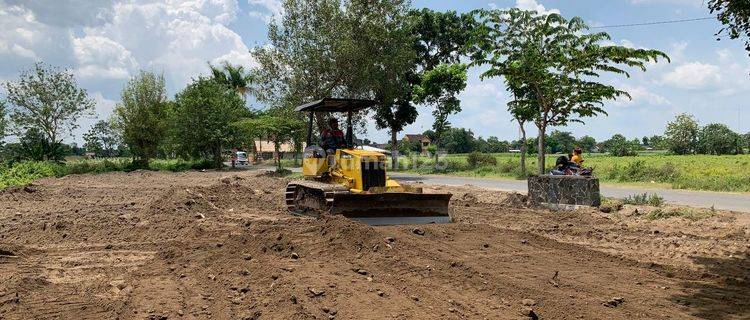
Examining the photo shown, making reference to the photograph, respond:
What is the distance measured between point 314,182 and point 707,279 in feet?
26.3

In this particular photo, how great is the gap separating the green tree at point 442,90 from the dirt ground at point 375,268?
2181cm

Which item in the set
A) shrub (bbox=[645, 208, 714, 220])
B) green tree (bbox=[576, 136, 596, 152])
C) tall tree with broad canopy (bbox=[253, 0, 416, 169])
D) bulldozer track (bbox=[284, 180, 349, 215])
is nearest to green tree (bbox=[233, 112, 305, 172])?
tall tree with broad canopy (bbox=[253, 0, 416, 169])

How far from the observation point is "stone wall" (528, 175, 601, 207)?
47.6ft

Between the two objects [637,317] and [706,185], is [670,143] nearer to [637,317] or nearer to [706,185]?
[706,185]

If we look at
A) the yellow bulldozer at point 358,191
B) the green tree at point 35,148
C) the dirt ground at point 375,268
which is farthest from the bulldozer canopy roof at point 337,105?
the green tree at point 35,148

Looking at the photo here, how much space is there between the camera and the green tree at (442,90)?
3481cm

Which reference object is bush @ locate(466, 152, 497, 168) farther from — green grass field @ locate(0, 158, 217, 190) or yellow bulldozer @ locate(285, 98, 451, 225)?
yellow bulldozer @ locate(285, 98, 451, 225)

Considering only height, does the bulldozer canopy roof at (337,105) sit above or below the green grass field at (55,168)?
above

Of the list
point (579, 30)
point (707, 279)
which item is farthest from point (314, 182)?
point (579, 30)

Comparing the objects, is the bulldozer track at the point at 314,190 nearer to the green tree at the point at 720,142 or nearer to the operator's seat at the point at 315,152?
the operator's seat at the point at 315,152

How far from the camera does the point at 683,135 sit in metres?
73.0

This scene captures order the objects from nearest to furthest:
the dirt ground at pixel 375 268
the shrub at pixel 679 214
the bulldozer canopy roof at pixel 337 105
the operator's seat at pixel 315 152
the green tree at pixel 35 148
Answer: the dirt ground at pixel 375 268 < the shrub at pixel 679 214 < the bulldozer canopy roof at pixel 337 105 < the operator's seat at pixel 315 152 < the green tree at pixel 35 148

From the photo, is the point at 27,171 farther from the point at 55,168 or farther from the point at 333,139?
the point at 333,139

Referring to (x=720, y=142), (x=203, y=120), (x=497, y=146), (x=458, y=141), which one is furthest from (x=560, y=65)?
(x=497, y=146)
